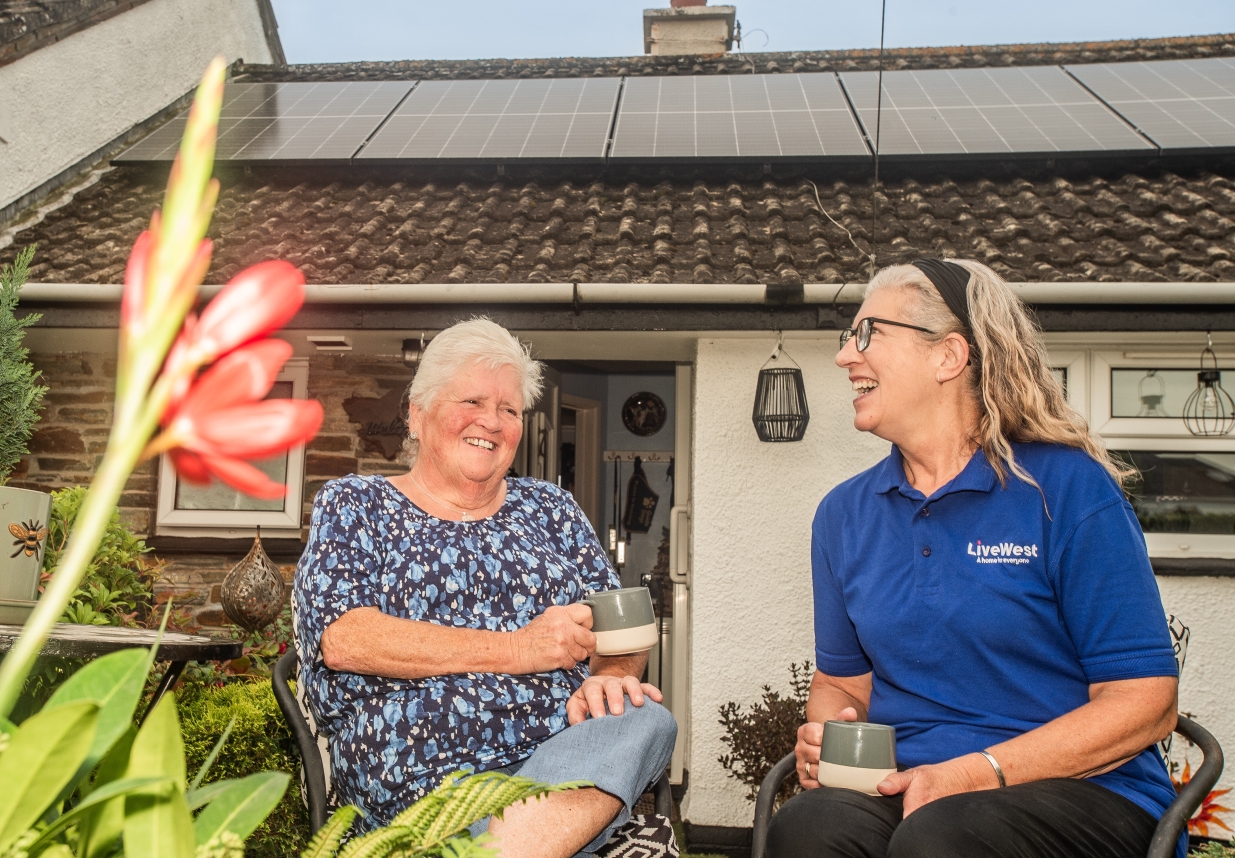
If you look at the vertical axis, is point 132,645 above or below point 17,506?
below

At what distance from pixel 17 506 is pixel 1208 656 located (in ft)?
15.1

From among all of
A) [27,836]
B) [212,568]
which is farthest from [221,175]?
[27,836]

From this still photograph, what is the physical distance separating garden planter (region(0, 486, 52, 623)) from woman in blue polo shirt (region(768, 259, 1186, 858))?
137 centimetres

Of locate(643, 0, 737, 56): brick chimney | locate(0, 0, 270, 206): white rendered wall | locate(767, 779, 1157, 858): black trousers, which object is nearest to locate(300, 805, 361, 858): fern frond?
locate(767, 779, 1157, 858): black trousers

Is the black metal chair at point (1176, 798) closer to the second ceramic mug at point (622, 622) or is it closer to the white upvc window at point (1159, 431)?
the second ceramic mug at point (622, 622)

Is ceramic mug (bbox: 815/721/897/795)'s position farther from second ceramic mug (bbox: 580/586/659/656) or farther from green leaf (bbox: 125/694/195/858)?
green leaf (bbox: 125/694/195/858)

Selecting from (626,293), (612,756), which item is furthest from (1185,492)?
(612,756)

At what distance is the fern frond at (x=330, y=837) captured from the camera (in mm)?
822

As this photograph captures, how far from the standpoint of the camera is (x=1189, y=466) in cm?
457

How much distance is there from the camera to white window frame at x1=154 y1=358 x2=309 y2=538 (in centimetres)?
512

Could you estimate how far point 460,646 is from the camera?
1.97 m

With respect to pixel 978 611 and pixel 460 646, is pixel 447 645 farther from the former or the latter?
pixel 978 611

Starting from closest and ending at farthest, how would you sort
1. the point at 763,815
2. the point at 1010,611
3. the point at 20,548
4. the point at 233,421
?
the point at 233,421
the point at 20,548
the point at 1010,611
the point at 763,815

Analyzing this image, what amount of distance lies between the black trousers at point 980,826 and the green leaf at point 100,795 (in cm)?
132
